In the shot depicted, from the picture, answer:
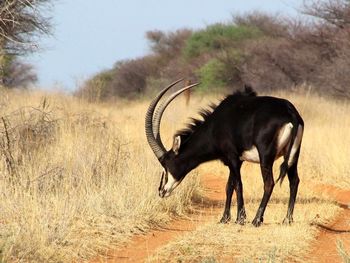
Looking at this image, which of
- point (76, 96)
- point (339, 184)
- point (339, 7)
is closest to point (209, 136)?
point (339, 184)

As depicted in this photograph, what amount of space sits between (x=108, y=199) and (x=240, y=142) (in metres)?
1.69

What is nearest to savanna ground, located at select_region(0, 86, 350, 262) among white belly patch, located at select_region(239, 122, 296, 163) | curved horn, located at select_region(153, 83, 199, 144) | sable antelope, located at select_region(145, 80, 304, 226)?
sable antelope, located at select_region(145, 80, 304, 226)

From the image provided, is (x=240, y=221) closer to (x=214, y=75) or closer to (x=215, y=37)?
(x=214, y=75)

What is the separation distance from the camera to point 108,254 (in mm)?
7066

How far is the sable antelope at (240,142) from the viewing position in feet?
26.8

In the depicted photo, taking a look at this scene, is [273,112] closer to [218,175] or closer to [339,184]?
[339,184]

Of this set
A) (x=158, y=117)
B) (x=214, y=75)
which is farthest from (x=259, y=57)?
(x=158, y=117)

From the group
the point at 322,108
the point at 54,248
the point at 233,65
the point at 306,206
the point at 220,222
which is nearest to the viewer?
the point at 54,248

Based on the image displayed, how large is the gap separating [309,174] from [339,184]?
90cm

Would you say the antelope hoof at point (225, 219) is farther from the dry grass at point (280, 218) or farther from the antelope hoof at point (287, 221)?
the antelope hoof at point (287, 221)

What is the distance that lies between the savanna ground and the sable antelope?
38 cm

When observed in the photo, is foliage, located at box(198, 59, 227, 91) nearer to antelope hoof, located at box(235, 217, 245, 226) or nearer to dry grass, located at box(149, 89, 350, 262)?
dry grass, located at box(149, 89, 350, 262)

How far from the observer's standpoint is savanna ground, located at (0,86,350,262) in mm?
6883

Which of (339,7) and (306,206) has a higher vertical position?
(339,7)
